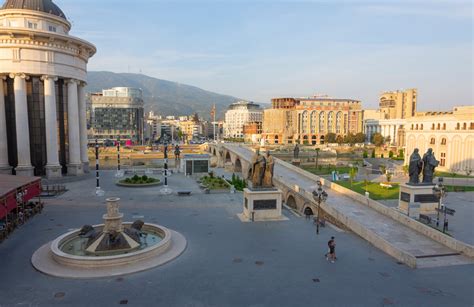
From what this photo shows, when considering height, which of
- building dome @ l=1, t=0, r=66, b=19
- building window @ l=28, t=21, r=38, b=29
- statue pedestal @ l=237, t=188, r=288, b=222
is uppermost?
building dome @ l=1, t=0, r=66, b=19

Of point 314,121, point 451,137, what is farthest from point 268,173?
point 314,121

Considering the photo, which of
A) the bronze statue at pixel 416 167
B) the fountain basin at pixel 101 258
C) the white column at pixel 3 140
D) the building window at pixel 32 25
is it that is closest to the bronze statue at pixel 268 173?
the fountain basin at pixel 101 258

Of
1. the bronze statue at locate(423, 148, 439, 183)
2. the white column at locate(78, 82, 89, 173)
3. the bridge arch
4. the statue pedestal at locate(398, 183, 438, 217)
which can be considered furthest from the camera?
the white column at locate(78, 82, 89, 173)

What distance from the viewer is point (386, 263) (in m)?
17.1

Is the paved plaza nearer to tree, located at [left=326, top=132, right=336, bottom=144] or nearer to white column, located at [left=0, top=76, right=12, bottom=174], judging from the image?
white column, located at [left=0, top=76, right=12, bottom=174]

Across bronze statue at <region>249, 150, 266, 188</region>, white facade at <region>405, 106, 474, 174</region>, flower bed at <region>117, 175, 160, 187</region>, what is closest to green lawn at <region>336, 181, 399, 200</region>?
bronze statue at <region>249, 150, 266, 188</region>

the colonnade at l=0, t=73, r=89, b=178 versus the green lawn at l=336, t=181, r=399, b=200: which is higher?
the colonnade at l=0, t=73, r=89, b=178

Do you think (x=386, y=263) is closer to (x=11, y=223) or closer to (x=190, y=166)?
(x=11, y=223)

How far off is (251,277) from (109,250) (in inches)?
313

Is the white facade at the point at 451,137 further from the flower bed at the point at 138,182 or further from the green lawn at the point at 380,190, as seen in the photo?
the flower bed at the point at 138,182

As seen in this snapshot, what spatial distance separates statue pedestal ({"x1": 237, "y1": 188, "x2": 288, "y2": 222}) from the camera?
80.5 ft

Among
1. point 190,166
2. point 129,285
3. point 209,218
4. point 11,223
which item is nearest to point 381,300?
point 129,285

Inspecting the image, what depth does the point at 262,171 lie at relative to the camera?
974 inches

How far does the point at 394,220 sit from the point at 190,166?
110 feet
